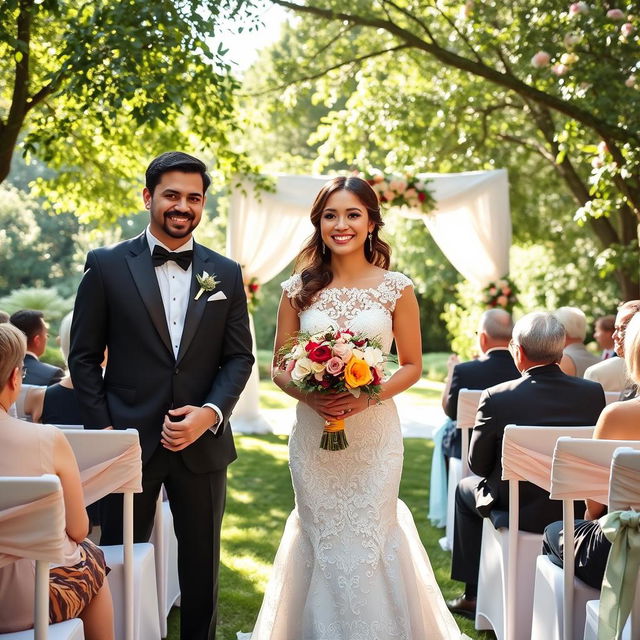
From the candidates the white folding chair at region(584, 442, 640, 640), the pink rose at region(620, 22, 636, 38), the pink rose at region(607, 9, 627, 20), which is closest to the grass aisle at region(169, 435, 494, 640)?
the white folding chair at region(584, 442, 640, 640)

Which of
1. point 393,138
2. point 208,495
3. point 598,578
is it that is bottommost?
point 598,578

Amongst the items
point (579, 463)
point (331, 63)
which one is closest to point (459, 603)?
point (579, 463)

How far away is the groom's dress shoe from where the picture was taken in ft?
17.2

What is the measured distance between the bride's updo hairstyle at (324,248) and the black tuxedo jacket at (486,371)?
2201mm

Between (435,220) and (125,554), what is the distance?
350 inches

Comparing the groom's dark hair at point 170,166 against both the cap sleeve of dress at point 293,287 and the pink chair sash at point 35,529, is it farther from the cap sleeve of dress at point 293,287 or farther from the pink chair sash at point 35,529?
the pink chair sash at point 35,529

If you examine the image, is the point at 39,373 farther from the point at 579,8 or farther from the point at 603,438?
the point at 579,8

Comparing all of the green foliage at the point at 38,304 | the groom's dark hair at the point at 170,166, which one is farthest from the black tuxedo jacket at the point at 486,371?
the green foliage at the point at 38,304

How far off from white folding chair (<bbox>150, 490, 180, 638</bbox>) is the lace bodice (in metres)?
1.11

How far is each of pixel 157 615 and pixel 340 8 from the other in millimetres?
8782

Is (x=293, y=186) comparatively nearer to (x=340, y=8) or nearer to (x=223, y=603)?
(x=340, y=8)

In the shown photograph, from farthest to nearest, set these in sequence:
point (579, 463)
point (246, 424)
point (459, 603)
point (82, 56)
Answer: point (246, 424) < point (82, 56) < point (459, 603) < point (579, 463)

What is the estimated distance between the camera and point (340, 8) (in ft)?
36.6

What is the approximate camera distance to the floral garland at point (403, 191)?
444 inches
